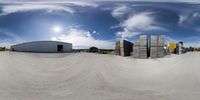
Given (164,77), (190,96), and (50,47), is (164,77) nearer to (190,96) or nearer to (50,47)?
(190,96)

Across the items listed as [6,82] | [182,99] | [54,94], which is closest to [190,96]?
[182,99]

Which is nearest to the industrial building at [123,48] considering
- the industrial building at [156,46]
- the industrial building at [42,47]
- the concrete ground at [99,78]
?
the concrete ground at [99,78]

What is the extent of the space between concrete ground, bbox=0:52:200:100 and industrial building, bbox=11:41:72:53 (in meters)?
7.98

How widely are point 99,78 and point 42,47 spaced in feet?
51.4

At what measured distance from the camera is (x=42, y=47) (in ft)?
94.7

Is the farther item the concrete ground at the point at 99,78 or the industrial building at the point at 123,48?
the industrial building at the point at 123,48

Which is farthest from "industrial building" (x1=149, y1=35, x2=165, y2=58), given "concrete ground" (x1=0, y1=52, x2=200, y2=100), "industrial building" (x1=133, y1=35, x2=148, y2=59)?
"concrete ground" (x1=0, y1=52, x2=200, y2=100)

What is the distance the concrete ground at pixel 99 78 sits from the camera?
11.3 m

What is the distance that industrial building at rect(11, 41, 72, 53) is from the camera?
2847 cm

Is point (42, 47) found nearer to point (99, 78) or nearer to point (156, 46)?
point (156, 46)

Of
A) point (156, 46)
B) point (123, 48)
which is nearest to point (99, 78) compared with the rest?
point (123, 48)

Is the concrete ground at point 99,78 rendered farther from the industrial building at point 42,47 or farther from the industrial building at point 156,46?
the industrial building at point 42,47

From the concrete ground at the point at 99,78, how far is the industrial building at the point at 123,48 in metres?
1.75

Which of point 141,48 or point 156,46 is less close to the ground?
point 156,46
